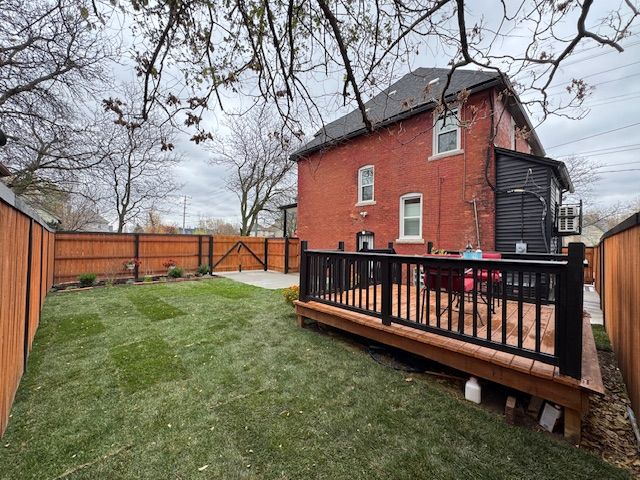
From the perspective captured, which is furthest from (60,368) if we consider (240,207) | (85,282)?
(240,207)

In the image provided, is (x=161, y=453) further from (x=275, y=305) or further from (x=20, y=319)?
(x=275, y=305)

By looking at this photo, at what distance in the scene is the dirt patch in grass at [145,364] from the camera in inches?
115

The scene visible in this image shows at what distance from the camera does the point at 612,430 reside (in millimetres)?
2236

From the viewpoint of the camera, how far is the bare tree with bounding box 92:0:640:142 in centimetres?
235

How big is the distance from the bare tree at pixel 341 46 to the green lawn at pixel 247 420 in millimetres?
2593

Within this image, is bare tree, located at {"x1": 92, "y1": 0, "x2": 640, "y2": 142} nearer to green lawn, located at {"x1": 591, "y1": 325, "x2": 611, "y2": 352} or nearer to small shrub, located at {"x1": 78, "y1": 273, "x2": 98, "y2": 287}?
green lawn, located at {"x1": 591, "y1": 325, "x2": 611, "y2": 352}

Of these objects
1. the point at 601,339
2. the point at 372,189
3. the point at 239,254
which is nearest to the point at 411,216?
the point at 372,189

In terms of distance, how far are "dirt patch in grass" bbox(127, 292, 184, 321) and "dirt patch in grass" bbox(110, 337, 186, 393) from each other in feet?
4.73

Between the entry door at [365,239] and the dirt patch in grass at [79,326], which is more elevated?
the entry door at [365,239]

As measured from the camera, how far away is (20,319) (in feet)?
9.38

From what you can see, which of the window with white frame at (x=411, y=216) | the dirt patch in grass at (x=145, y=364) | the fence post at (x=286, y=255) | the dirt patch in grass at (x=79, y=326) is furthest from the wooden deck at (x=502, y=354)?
the fence post at (x=286, y=255)

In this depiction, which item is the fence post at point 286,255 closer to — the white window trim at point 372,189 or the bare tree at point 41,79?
the white window trim at point 372,189

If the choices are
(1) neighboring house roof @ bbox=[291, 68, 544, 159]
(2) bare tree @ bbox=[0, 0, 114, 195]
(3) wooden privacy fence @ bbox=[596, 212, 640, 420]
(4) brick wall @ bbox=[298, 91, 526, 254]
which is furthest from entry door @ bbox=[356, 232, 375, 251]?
(2) bare tree @ bbox=[0, 0, 114, 195]

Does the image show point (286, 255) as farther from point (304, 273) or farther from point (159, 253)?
point (304, 273)
